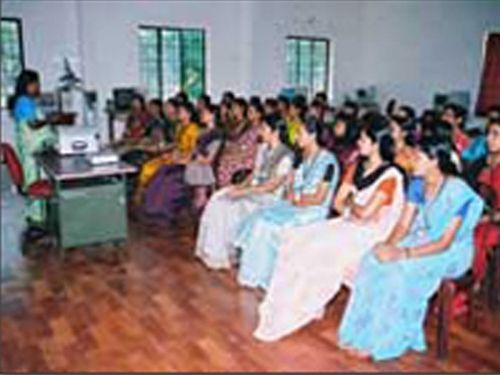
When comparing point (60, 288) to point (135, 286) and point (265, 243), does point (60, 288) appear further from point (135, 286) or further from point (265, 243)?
point (265, 243)

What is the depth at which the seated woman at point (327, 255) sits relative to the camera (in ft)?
9.37

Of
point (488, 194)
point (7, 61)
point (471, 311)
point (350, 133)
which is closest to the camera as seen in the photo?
point (7, 61)

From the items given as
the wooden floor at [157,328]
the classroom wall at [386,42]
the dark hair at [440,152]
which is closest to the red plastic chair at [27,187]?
the wooden floor at [157,328]

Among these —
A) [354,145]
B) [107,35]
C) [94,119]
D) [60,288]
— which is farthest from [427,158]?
[107,35]

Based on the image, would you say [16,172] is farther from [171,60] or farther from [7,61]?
[171,60]

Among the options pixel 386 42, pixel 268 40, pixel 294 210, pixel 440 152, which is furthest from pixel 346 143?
pixel 386 42

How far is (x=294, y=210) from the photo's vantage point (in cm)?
341

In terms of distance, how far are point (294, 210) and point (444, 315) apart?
3.62 feet

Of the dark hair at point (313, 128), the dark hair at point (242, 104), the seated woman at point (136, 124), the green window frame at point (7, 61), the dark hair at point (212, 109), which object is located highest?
the green window frame at point (7, 61)

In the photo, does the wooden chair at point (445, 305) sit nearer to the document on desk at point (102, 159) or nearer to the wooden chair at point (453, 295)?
the wooden chair at point (453, 295)

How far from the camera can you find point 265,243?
3346 mm

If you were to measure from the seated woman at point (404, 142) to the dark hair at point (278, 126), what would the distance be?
70 centimetres

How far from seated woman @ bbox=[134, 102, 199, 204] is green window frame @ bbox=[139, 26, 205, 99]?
10.9 ft

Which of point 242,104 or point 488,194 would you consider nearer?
point 488,194
